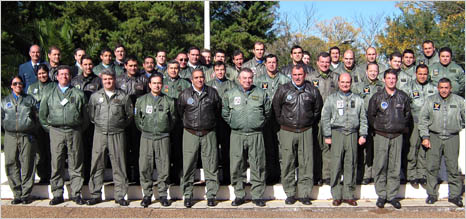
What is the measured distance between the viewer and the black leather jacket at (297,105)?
20.1ft

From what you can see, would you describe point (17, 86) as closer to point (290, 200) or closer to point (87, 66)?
point (87, 66)

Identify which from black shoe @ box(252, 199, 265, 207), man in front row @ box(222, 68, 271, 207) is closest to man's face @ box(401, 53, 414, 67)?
man in front row @ box(222, 68, 271, 207)

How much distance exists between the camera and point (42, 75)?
6617mm

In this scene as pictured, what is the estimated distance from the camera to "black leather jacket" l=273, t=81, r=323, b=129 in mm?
6141

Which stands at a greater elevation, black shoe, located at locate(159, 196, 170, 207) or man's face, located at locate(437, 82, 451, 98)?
man's face, located at locate(437, 82, 451, 98)

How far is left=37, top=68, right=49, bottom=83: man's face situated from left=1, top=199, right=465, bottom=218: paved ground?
1863mm

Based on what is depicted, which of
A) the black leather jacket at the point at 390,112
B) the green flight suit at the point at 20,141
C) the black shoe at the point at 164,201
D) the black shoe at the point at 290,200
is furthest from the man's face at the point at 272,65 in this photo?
the green flight suit at the point at 20,141

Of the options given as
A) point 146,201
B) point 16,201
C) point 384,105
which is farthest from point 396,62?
point 16,201

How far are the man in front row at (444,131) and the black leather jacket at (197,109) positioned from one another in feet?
9.76

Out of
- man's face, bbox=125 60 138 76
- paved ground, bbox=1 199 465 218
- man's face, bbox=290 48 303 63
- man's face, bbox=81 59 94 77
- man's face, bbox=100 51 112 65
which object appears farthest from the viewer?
man's face, bbox=290 48 303 63

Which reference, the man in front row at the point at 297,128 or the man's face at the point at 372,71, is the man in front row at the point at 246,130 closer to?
the man in front row at the point at 297,128

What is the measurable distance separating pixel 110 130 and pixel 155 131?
0.64 m

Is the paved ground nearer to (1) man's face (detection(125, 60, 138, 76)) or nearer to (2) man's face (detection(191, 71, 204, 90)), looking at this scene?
(2) man's face (detection(191, 71, 204, 90))

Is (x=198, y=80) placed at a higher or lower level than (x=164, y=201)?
higher
